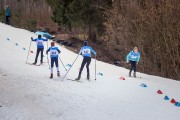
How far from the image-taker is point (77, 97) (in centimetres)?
1543

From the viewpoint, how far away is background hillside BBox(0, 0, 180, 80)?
27688 millimetres

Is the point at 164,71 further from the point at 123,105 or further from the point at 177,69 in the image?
the point at 123,105

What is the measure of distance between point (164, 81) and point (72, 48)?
15.1m

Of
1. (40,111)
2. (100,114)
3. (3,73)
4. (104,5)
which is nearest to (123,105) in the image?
(100,114)

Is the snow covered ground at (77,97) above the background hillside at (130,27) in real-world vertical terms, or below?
below

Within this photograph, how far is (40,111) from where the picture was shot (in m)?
12.9

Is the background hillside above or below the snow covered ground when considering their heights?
above

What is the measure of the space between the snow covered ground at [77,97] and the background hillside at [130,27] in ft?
21.4

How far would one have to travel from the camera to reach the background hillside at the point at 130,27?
90.8 ft

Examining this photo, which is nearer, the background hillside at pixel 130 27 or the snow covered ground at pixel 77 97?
the snow covered ground at pixel 77 97

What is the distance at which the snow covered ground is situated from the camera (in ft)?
Result: 42.7

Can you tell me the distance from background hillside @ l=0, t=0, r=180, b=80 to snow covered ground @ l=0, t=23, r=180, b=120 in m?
6.53

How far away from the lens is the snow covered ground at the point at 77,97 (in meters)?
13.0

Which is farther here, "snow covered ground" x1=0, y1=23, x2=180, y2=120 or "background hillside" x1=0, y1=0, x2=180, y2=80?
"background hillside" x1=0, y1=0, x2=180, y2=80
